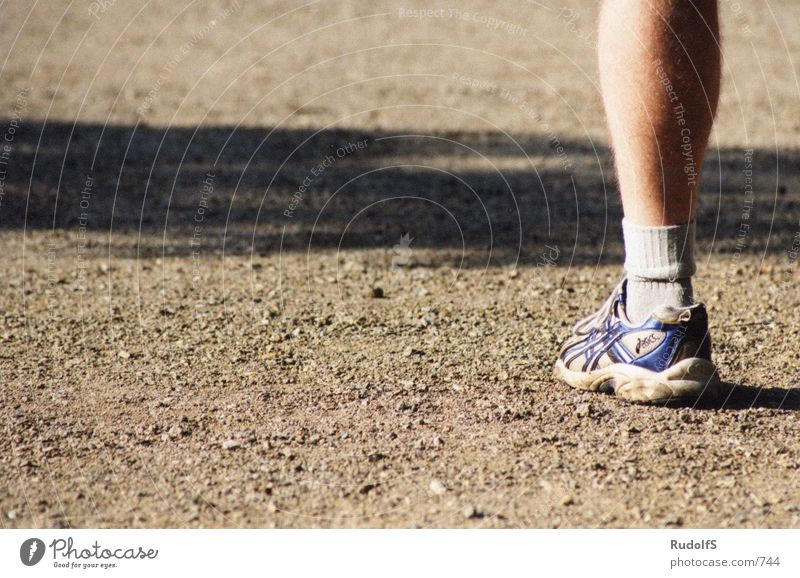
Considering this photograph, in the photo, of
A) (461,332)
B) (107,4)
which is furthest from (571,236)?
(107,4)

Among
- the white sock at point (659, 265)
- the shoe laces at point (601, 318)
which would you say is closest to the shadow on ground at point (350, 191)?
the shoe laces at point (601, 318)

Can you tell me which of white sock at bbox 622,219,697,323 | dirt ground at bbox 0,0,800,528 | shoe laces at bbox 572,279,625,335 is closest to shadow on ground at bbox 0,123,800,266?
dirt ground at bbox 0,0,800,528

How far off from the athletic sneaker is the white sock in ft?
0.18

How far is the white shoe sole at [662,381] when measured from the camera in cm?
306

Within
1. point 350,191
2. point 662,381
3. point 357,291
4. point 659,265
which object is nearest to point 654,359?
point 662,381

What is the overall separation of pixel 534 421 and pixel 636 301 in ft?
1.73

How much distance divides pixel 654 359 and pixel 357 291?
1.66m

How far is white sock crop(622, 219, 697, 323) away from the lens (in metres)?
3.11

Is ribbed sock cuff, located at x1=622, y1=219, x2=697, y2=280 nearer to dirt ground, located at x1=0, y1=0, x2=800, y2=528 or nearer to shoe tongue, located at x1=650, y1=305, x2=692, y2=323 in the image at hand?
shoe tongue, located at x1=650, y1=305, x2=692, y2=323

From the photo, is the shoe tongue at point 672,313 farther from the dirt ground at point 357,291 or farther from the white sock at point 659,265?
the dirt ground at point 357,291

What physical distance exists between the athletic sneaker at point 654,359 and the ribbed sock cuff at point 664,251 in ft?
0.36

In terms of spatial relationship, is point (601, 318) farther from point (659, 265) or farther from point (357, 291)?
point (357, 291)

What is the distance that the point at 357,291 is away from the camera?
175 inches
